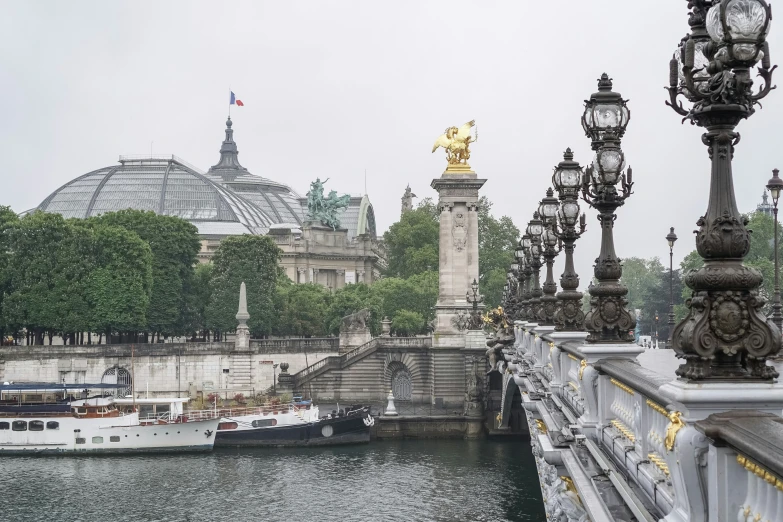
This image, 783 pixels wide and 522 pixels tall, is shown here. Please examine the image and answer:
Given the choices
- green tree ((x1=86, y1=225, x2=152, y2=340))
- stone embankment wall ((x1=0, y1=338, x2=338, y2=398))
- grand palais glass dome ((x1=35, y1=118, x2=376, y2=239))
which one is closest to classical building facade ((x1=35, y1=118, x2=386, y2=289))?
grand palais glass dome ((x1=35, y1=118, x2=376, y2=239))

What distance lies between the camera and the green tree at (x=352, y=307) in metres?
96.6

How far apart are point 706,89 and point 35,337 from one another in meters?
82.5

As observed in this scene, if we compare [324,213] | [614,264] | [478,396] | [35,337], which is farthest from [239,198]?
[614,264]

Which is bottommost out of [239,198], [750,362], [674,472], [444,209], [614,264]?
[674,472]

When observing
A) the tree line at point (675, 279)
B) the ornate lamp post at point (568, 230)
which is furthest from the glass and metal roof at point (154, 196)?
the ornate lamp post at point (568, 230)

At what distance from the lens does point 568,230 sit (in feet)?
66.3

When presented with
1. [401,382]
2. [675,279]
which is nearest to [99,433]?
[401,382]

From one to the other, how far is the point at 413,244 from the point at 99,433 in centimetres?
6199

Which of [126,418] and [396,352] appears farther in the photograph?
[396,352]

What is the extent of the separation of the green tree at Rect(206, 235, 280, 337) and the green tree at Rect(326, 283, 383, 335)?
5.23 meters

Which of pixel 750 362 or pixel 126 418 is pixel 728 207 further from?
pixel 126 418

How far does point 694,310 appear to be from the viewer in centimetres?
746

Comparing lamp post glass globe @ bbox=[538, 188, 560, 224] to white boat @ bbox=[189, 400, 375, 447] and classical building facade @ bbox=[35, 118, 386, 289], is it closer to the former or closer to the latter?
white boat @ bbox=[189, 400, 375, 447]

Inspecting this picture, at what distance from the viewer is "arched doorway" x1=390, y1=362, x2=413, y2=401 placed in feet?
248
